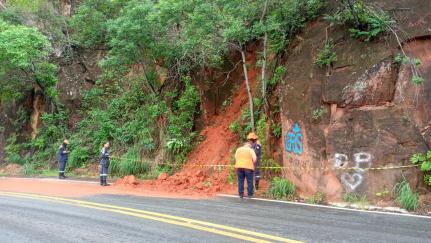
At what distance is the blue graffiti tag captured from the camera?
1258 cm

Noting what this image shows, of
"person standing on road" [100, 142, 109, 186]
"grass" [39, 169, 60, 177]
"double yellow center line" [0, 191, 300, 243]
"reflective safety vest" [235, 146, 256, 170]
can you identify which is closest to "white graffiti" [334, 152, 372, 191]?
"reflective safety vest" [235, 146, 256, 170]

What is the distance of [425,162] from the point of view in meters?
9.95

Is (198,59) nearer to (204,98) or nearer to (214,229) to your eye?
(204,98)

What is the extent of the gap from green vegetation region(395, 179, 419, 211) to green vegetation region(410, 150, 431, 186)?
450 mm

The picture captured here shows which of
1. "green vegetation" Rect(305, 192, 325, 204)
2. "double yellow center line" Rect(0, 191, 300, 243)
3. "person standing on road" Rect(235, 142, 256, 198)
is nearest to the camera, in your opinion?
"double yellow center line" Rect(0, 191, 300, 243)

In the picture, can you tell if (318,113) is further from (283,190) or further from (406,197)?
(406,197)

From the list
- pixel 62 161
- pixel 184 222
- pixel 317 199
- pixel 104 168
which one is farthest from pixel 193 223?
pixel 62 161

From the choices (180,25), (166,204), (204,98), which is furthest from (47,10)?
(166,204)

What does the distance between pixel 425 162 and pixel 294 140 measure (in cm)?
374

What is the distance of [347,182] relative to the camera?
10961 mm

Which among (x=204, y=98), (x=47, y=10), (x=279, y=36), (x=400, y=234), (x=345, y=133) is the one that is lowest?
(x=400, y=234)

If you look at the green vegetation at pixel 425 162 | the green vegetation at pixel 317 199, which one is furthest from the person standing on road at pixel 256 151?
the green vegetation at pixel 425 162

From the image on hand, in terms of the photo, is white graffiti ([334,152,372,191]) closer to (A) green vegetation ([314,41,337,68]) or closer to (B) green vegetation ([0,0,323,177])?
(A) green vegetation ([314,41,337,68])

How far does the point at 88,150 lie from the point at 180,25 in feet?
25.8
